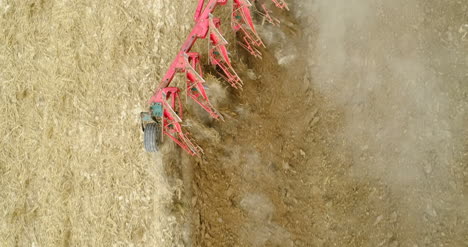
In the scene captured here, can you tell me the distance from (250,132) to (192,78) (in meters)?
1.28

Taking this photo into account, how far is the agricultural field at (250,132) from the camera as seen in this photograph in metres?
5.27

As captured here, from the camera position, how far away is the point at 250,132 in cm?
593

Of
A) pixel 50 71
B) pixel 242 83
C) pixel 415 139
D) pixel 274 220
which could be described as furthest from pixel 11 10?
pixel 415 139

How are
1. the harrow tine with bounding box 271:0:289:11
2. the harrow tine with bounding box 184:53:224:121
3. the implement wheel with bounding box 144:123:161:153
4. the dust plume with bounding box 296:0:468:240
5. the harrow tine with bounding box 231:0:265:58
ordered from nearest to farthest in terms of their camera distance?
the harrow tine with bounding box 184:53:224:121
the dust plume with bounding box 296:0:468:240
the implement wheel with bounding box 144:123:161:153
the harrow tine with bounding box 231:0:265:58
the harrow tine with bounding box 271:0:289:11

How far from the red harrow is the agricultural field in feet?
0.78

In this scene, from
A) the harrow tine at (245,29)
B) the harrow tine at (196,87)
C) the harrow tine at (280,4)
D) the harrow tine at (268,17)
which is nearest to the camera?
the harrow tine at (196,87)

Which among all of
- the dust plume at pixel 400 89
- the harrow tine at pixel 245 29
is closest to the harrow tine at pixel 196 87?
the harrow tine at pixel 245 29

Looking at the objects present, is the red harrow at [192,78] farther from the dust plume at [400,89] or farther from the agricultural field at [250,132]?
the dust plume at [400,89]

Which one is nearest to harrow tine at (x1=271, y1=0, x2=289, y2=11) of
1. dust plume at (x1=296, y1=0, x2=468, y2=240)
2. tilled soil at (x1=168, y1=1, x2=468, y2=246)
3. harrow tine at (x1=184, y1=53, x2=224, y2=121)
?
tilled soil at (x1=168, y1=1, x2=468, y2=246)

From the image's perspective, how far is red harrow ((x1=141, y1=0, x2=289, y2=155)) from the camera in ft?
16.5

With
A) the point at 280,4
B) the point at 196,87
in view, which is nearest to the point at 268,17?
the point at 280,4

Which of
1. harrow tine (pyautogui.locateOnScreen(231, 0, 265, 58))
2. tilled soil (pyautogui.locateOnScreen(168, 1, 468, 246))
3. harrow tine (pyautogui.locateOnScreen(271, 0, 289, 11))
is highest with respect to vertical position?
harrow tine (pyautogui.locateOnScreen(271, 0, 289, 11))

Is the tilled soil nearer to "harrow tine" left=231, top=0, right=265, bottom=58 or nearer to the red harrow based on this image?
"harrow tine" left=231, top=0, right=265, bottom=58

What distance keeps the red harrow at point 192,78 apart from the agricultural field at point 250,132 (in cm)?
24
